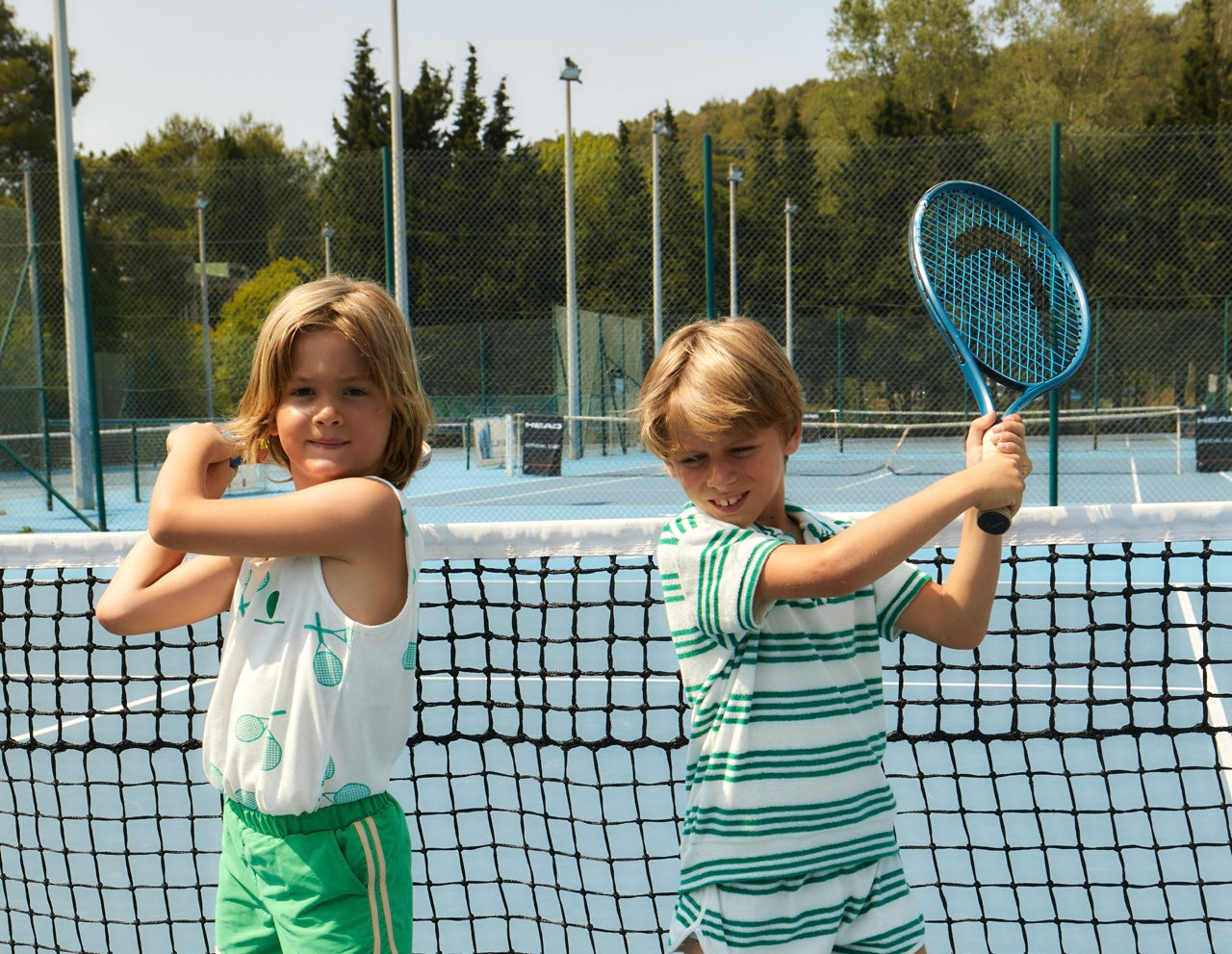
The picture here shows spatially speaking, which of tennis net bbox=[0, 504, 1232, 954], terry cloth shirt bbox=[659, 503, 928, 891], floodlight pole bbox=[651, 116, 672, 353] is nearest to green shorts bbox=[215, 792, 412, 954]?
terry cloth shirt bbox=[659, 503, 928, 891]

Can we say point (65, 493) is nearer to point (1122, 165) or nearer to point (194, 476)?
point (1122, 165)

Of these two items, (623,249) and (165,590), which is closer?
(165,590)

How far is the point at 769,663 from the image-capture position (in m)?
1.37

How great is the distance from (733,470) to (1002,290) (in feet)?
2.98

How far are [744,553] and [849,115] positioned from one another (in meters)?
41.2

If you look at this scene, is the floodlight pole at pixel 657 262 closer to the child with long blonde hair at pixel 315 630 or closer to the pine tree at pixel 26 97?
the child with long blonde hair at pixel 315 630

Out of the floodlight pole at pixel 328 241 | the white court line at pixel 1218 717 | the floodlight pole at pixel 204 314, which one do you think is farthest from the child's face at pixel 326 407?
the floodlight pole at pixel 328 241

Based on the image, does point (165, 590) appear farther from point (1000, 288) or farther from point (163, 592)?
point (1000, 288)

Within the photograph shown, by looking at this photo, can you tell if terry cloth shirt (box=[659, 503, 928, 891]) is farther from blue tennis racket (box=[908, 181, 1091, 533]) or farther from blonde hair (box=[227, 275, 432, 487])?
blue tennis racket (box=[908, 181, 1091, 533])

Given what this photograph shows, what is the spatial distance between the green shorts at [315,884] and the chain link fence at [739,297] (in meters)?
13.2

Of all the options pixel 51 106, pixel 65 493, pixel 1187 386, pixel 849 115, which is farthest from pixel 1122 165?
pixel 849 115

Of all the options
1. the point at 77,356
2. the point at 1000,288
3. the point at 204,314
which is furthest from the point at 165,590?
the point at 204,314

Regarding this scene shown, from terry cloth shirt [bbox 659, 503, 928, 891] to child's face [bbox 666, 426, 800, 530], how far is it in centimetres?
3

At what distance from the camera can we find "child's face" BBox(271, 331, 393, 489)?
147 centimetres
